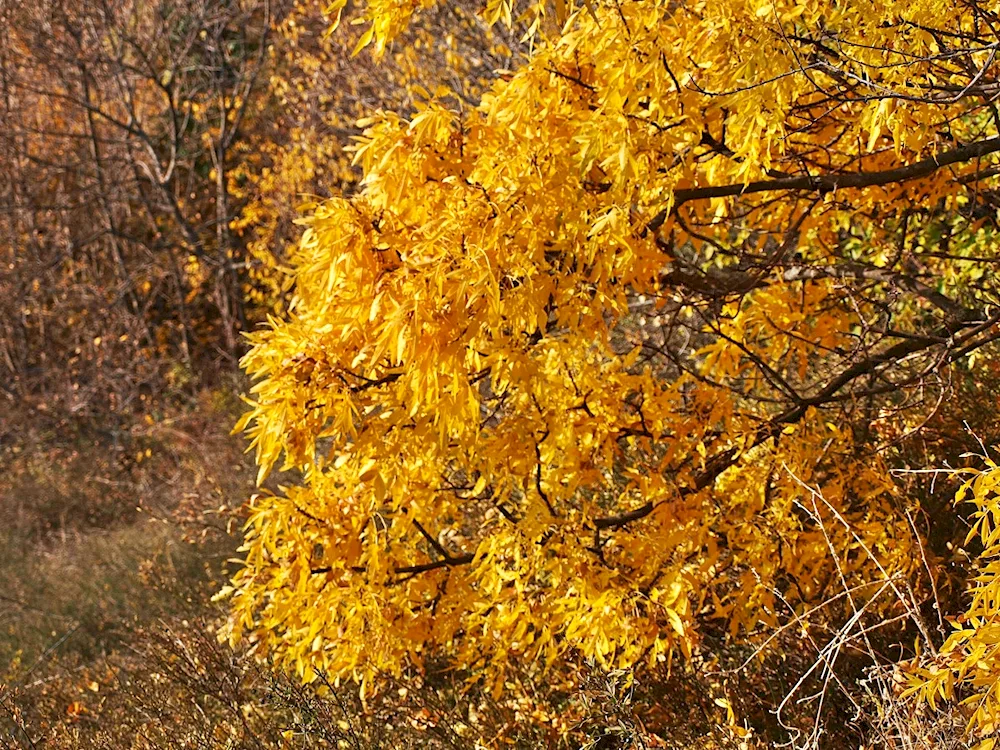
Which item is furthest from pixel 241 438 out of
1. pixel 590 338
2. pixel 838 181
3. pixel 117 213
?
pixel 838 181

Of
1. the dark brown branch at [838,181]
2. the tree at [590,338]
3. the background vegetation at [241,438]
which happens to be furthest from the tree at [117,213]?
the dark brown branch at [838,181]

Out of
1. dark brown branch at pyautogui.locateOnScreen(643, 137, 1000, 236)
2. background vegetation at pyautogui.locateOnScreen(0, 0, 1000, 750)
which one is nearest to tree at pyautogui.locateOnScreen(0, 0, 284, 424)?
background vegetation at pyautogui.locateOnScreen(0, 0, 1000, 750)

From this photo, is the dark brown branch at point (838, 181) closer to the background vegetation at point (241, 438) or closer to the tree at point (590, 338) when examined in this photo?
the tree at point (590, 338)

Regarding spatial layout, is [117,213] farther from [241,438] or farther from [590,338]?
[590,338]

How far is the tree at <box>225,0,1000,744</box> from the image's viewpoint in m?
2.21

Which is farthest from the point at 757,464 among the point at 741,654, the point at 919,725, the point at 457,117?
the point at 457,117

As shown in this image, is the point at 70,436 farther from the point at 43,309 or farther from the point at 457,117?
the point at 457,117

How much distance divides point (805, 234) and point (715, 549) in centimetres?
119

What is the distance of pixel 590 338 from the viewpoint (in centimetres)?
255

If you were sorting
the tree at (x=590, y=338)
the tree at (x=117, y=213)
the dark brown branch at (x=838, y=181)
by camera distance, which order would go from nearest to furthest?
the tree at (x=590, y=338) → the dark brown branch at (x=838, y=181) → the tree at (x=117, y=213)

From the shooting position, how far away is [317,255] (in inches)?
89.2

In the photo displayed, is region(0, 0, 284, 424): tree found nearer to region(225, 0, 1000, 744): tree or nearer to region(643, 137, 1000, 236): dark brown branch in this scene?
region(225, 0, 1000, 744): tree

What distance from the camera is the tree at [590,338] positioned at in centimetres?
221

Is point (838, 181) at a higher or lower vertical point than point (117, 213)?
higher
